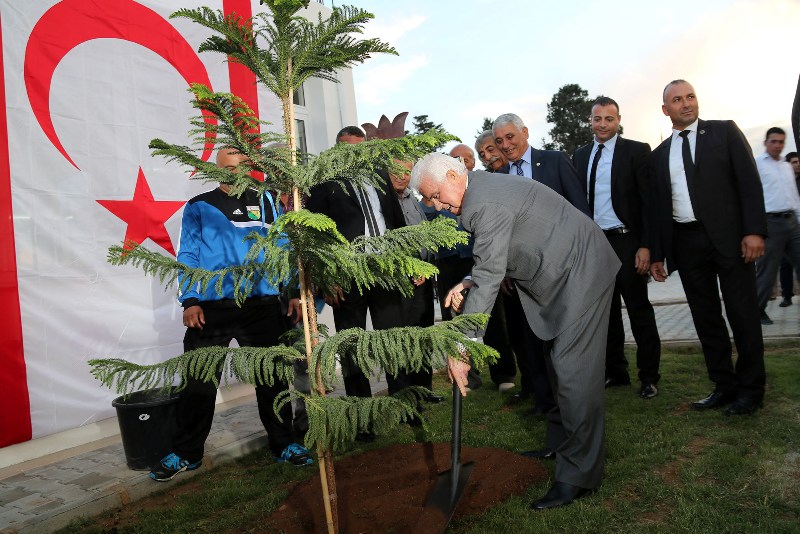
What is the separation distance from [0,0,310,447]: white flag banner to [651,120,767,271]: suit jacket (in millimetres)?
4727

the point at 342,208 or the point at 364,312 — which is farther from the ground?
the point at 342,208

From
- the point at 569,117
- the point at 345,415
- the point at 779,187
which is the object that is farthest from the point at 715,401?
the point at 569,117

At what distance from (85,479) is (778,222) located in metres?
8.42

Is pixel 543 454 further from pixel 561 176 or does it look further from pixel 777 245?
pixel 777 245

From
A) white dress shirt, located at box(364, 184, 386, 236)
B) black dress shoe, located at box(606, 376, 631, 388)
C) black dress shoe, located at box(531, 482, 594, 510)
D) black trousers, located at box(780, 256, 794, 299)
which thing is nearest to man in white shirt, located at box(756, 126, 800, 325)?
black trousers, located at box(780, 256, 794, 299)

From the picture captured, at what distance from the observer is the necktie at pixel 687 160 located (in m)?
4.53

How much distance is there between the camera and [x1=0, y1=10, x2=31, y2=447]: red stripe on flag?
454 centimetres

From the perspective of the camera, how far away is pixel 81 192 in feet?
16.8

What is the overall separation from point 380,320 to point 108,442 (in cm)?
275

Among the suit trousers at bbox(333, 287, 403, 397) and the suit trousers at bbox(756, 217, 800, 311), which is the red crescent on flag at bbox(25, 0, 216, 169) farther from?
the suit trousers at bbox(756, 217, 800, 311)

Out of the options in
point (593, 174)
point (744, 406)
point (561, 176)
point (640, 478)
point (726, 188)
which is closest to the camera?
point (640, 478)

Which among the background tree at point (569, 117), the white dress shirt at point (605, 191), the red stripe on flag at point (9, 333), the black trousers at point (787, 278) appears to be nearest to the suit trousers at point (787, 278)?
the black trousers at point (787, 278)

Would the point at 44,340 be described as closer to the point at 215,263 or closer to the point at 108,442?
the point at 108,442

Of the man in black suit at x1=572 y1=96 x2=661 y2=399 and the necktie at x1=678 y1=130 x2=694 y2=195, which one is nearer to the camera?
the necktie at x1=678 y1=130 x2=694 y2=195
